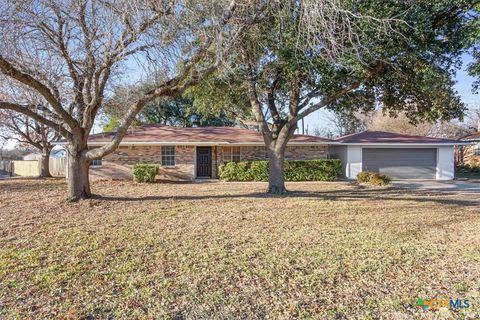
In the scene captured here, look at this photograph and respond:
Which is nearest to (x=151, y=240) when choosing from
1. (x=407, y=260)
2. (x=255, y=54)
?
(x=407, y=260)

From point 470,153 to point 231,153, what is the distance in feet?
68.4

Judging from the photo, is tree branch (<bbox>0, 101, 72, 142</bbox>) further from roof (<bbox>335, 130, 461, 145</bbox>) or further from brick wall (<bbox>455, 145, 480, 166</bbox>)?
brick wall (<bbox>455, 145, 480, 166</bbox>)

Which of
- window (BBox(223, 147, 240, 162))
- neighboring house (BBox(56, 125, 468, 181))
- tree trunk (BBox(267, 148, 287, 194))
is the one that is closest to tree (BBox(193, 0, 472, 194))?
tree trunk (BBox(267, 148, 287, 194))

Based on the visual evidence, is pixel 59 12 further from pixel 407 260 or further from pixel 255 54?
pixel 407 260

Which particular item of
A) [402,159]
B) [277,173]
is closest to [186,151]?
[277,173]

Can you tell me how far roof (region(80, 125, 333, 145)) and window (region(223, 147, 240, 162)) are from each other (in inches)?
29.3

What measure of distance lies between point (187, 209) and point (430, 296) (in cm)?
625

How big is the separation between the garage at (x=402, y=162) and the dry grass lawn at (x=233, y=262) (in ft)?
35.2

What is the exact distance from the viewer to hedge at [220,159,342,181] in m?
17.3

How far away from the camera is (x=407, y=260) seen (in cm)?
475

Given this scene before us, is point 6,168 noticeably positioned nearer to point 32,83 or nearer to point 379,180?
point 32,83

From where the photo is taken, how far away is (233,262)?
457cm

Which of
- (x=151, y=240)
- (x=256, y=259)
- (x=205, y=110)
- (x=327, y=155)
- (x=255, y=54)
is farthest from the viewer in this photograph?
(x=327, y=155)

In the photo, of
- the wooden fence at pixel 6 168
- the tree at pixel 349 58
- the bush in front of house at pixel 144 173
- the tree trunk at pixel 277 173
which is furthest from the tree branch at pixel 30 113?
the wooden fence at pixel 6 168
